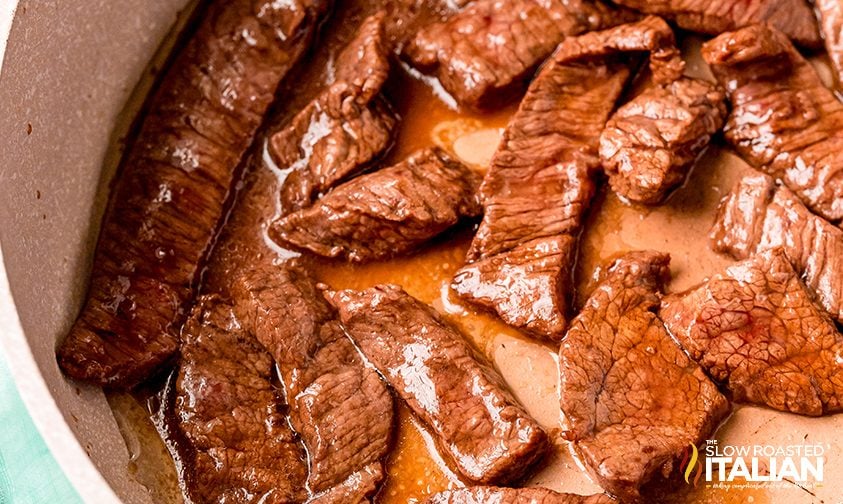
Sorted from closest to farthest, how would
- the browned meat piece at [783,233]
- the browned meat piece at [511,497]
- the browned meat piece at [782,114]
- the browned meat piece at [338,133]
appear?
the browned meat piece at [511,497], the browned meat piece at [783,233], the browned meat piece at [782,114], the browned meat piece at [338,133]

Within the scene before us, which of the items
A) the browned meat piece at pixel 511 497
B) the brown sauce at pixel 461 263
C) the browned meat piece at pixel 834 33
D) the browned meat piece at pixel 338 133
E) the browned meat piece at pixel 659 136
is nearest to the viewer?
the browned meat piece at pixel 511 497

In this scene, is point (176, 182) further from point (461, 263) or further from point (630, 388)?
point (630, 388)

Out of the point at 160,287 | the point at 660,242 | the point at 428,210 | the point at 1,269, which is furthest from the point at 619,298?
the point at 1,269

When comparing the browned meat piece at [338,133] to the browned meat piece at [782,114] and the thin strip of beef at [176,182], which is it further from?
the browned meat piece at [782,114]

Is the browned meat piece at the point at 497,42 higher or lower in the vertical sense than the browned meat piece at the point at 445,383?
higher

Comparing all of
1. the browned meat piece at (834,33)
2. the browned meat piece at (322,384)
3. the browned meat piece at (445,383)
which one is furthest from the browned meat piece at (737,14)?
the browned meat piece at (322,384)

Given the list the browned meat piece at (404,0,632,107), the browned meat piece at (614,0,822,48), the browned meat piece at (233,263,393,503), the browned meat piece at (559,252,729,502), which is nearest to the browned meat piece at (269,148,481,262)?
the browned meat piece at (233,263,393,503)

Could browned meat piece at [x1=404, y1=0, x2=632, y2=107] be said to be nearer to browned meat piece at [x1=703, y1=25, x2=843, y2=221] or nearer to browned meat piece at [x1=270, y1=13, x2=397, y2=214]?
browned meat piece at [x1=270, y1=13, x2=397, y2=214]

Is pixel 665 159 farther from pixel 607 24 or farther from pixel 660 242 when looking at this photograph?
pixel 607 24
